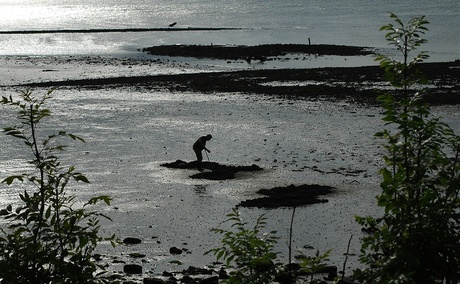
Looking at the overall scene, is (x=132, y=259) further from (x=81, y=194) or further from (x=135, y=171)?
(x=135, y=171)

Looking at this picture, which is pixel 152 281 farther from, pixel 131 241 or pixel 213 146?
pixel 213 146

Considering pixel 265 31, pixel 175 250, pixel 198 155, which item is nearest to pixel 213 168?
pixel 198 155

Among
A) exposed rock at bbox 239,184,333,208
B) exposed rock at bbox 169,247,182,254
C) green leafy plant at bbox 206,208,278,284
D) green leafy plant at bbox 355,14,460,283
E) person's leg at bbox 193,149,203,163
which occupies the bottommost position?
exposed rock at bbox 169,247,182,254

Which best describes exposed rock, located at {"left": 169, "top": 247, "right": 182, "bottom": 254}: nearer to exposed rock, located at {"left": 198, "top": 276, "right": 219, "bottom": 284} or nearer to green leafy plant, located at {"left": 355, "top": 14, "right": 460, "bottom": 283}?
exposed rock, located at {"left": 198, "top": 276, "right": 219, "bottom": 284}

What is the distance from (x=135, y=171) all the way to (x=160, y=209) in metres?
5.02

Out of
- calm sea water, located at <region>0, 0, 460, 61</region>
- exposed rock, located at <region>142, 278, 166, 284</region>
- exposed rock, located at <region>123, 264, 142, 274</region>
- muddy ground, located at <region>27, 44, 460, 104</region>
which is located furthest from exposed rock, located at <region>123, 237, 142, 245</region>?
calm sea water, located at <region>0, 0, 460, 61</region>

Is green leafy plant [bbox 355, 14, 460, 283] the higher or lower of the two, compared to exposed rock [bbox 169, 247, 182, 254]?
higher

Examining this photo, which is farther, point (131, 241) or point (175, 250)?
point (131, 241)

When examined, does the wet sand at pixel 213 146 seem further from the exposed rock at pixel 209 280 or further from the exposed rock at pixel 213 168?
the exposed rock at pixel 209 280

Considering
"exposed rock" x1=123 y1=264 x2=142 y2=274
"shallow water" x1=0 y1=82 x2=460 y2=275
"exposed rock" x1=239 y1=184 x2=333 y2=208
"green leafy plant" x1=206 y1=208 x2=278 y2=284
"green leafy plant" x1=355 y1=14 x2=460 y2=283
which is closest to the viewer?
"green leafy plant" x1=355 y1=14 x2=460 y2=283

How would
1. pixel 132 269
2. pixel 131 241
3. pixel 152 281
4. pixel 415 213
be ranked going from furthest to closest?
pixel 131 241, pixel 132 269, pixel 152 281, pixel 415 213

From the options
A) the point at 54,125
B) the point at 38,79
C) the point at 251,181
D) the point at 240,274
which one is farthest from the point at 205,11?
the point at 240,274

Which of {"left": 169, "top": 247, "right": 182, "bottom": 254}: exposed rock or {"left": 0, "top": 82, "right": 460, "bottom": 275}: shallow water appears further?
{"left": 0, "top": 82, "right": 460, "bottom": 275}: shallow water

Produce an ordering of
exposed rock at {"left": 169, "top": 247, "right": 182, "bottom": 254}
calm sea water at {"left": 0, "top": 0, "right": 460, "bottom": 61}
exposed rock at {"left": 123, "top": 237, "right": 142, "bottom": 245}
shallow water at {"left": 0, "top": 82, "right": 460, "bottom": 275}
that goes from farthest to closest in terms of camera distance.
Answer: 1. calm sea water at {"left": 0, "top": 0, "right": 460, "bottom": 61}
2. shallow water at {"left": 0, "top": 82, "right": 460, "bottom": 275}
3. exposed rock at {"left": 123, "top": 237, "right": 142, "bottom": 245}
4. exposed rock at {"left": 169, "top": 247, "right": 182, "bottom": 254}
